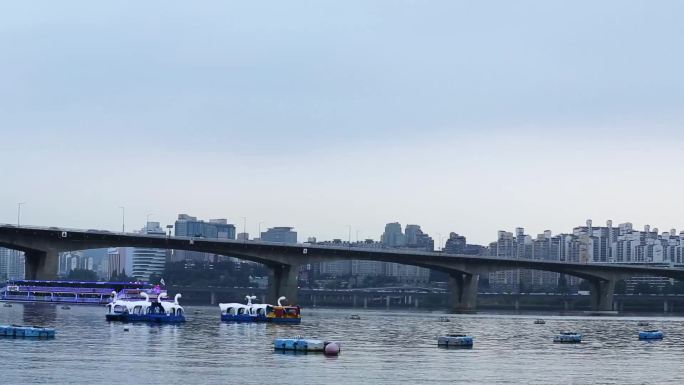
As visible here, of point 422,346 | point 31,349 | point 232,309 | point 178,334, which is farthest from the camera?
point 232,309

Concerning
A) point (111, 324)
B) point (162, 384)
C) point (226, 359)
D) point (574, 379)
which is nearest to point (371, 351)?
point (226, 359)

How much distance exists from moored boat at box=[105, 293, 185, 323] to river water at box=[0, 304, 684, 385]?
10.8 m

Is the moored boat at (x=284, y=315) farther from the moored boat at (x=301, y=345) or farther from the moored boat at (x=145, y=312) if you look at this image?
the moored boat at (x=301, y=345)

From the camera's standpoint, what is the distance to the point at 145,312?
135 meters

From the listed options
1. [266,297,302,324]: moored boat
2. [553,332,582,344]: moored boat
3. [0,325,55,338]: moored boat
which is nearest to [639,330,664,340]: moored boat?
[553,332,582,344]: moored boat

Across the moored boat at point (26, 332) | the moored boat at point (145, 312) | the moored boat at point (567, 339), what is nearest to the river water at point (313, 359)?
the moored boat at point (567, 339)

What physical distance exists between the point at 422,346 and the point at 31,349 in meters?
34.2

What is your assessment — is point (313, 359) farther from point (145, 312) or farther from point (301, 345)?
point (145, 312)

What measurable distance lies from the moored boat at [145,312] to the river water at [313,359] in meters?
10.8

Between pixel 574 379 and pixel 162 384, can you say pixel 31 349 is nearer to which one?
pixel 162 384

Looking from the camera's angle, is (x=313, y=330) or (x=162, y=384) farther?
(x=313, y=330)

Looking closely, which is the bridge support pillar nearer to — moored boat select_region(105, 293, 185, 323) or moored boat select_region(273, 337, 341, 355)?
moored boat select_region(105, 293, 185, 323)

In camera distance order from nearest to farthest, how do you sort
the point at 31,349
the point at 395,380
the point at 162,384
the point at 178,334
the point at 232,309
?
the point at 162,384 < the point at 395,380 < the point at 31,349 < the point at 178,334 < the point at 232,309

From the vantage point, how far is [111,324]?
126250 millimetres
